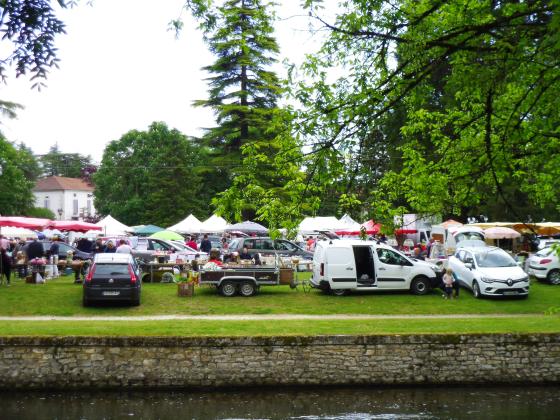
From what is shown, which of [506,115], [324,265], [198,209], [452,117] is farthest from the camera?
[198,209]

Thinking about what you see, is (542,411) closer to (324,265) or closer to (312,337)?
(312,337)

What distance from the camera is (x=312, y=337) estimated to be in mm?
15922

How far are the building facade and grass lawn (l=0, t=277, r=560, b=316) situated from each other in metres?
85.4

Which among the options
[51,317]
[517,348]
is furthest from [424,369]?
[51,317]

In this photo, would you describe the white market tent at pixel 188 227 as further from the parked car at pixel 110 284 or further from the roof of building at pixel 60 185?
the roof of building at pixel 60 185

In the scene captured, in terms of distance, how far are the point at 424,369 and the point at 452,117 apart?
6302 millimetres

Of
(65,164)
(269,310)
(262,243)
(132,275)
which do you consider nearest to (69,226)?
(262,243)

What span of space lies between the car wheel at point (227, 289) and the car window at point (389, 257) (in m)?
5.26

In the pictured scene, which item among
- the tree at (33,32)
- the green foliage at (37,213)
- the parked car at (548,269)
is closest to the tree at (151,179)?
the green foliage at (37,213)

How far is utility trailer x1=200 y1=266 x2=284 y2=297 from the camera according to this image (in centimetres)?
2266

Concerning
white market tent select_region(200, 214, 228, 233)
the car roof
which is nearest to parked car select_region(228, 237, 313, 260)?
white market tent select_region(200, 214, 228, 233)

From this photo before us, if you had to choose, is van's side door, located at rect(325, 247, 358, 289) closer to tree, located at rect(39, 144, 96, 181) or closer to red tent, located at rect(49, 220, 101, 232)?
red tent, located at rect(49, 220, 101, 232)

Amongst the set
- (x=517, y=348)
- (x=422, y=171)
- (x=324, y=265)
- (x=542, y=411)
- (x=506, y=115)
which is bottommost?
(x=542, y=411)

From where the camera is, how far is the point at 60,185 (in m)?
106
